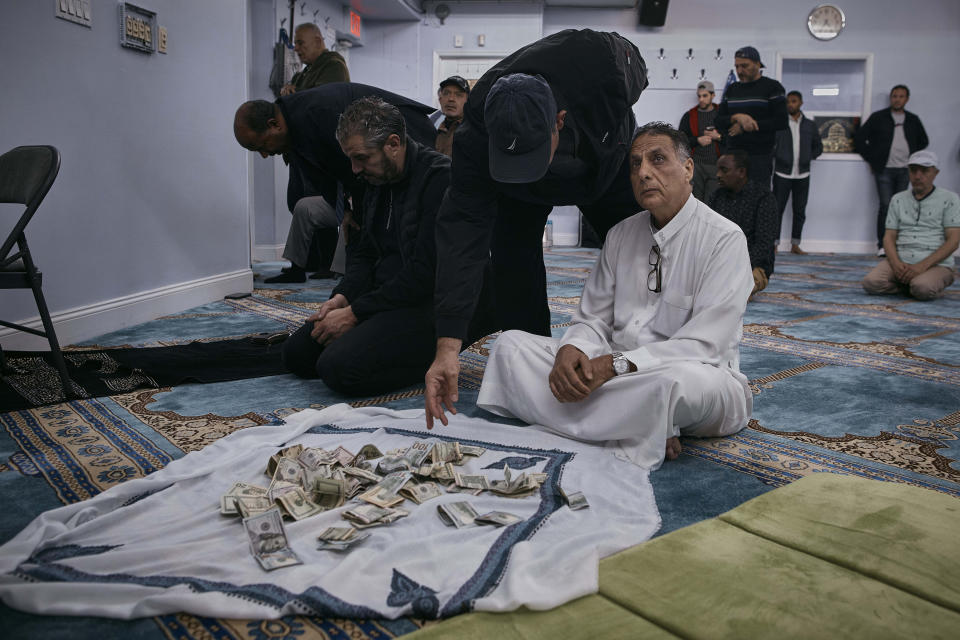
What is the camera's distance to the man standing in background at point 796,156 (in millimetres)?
8375

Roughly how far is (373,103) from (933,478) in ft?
6.43

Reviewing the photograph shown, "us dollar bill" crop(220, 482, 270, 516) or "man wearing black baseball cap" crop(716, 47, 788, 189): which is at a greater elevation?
"man wearing black baseball cap" crop(716, 47, 788, 189)

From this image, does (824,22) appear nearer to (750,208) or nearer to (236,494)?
(750,208)

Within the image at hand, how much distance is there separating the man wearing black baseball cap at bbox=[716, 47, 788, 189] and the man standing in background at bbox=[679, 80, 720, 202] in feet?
2.16

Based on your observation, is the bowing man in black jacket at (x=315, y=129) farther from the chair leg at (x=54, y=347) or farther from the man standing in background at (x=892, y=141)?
the man standing in background at (x=892, y=141)

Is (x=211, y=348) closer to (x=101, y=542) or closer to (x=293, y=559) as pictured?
(x=101, y=542)

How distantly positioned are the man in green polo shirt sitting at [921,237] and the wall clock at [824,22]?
464 cm

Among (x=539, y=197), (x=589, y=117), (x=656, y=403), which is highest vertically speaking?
(x=589, y=117)

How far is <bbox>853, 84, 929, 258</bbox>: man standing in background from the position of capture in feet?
27.4

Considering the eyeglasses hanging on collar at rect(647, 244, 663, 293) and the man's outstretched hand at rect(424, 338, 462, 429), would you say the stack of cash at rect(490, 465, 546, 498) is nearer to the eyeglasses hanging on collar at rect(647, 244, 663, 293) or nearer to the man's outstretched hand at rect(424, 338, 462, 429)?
the man's outstretched hand at rect(424, 338, 462, 429)

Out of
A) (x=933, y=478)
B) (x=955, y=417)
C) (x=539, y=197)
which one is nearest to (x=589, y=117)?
(x=539, y=197)

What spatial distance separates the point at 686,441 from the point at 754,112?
4.97 meters

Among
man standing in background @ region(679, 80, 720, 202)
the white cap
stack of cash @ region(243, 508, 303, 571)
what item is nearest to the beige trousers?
the white cap

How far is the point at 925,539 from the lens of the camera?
4.63 ft
